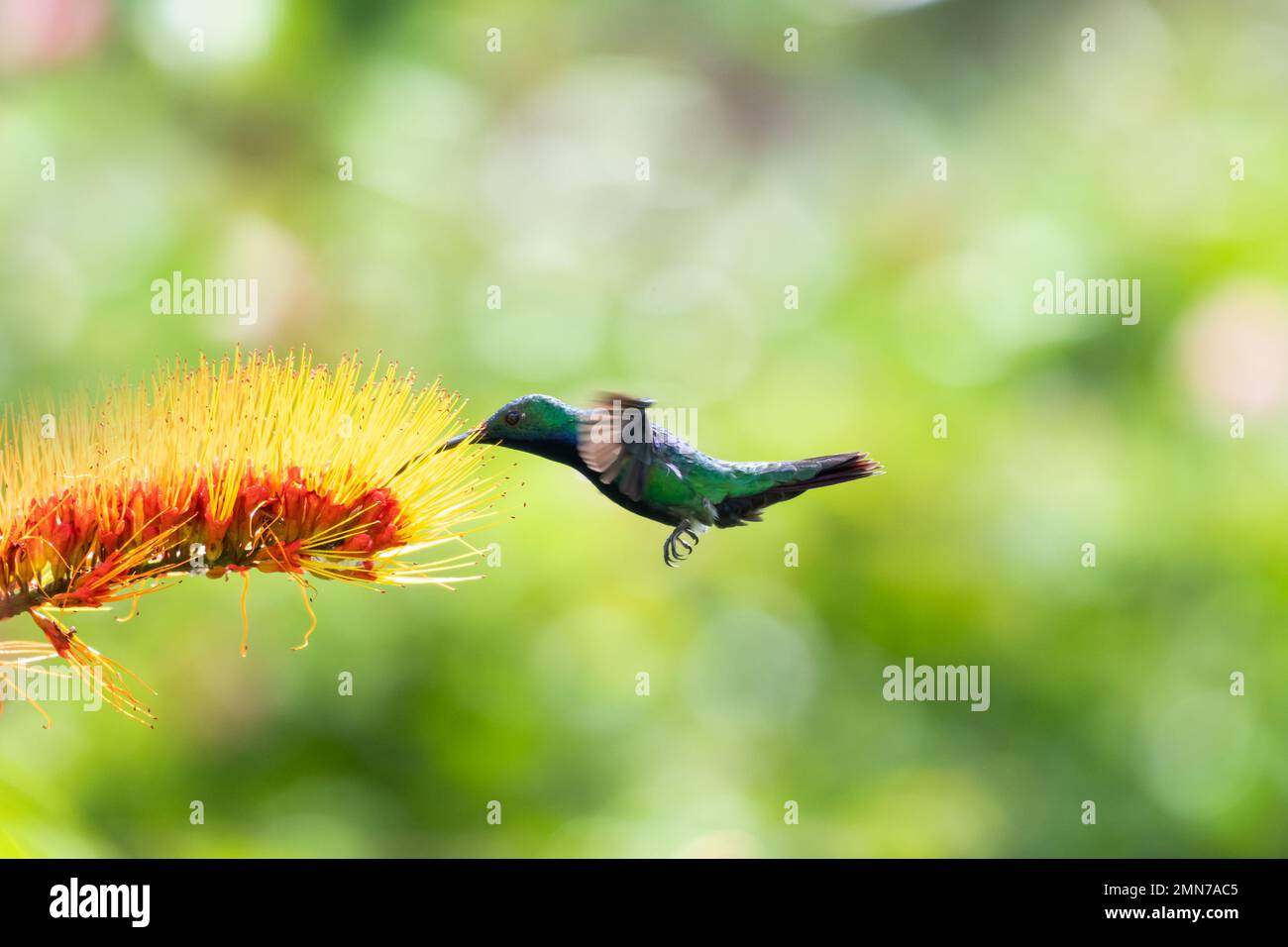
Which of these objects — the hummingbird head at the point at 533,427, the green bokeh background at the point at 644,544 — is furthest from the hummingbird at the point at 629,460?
the green bokeh background at the point at 644,544

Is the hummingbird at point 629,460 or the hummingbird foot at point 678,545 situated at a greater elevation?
the hummingbird at point 629,460

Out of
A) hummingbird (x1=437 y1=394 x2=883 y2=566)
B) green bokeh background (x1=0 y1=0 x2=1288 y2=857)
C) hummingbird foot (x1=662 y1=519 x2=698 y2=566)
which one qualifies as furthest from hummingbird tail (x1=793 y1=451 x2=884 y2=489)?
green bokeh background (x1=0 y1=0 x2=1288 y2=857)

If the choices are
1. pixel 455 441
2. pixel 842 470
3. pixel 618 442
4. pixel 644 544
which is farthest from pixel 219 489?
pixel 644 544

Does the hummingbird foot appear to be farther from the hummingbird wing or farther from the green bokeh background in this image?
the green bokeh background

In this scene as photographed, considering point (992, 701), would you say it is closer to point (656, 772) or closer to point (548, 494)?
point (656, 772)

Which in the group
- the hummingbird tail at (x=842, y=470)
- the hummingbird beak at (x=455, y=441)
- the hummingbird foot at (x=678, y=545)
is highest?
the hummingbird beak at (x=455, y=441)

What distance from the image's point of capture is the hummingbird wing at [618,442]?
3.70 feet

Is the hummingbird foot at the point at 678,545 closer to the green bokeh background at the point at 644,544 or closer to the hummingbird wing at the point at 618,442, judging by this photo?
the hummingbird wing at the point at 618,442

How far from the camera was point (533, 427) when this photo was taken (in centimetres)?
121

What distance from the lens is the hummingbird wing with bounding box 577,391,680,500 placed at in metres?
1.13

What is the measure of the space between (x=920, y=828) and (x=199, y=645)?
7.31 feet

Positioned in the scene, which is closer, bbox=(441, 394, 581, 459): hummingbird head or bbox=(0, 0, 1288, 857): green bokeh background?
bbox=(441, 394, 581, 459): hummingbird head

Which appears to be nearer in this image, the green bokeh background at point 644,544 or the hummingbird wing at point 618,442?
the hummingbird wing at point 618,442

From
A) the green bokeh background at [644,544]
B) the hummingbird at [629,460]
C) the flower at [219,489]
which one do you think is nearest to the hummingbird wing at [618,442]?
the hummingbird at [629,460]
